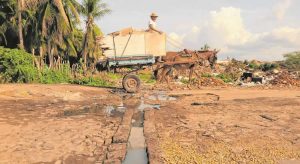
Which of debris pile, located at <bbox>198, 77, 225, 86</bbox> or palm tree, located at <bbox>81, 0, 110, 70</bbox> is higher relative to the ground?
palm tree, located at <bbox>81, 0, 110, 70</bbox>

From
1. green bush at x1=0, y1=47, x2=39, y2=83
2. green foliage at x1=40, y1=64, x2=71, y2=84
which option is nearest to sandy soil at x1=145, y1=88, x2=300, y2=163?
green bush at x1=0, y1=47, x2=39, y2=83

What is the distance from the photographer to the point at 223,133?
8.45 metres

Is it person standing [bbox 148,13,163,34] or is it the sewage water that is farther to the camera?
person standing [bbox 148,13,163,34]

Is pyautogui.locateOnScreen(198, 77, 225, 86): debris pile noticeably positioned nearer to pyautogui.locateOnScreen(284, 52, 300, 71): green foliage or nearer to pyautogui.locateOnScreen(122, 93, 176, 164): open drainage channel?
pyautogui.locateOnScreen(122, 93, 176, 164): open drainage channel

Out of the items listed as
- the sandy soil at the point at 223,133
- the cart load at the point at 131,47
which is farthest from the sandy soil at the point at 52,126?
the cart load at the point at 131,47

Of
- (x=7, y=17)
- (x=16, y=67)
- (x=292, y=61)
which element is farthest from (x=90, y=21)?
(x=292, y=61)

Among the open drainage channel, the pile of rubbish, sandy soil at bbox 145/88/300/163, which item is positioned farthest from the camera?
the pile of rubbish

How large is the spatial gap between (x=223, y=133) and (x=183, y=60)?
10.7m

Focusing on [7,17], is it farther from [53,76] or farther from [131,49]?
[131,49]

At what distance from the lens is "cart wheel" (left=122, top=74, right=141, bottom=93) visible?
1788cm

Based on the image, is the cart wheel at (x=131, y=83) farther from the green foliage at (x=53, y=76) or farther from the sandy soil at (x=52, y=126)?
the green foliage at (x=53, y=76)

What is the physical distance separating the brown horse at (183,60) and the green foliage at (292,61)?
71.2 feet

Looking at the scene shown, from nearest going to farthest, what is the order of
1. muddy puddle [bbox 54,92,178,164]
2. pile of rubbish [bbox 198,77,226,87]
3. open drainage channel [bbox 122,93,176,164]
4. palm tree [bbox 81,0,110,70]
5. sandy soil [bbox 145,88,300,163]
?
sandy soil [bbox 145,88,300,163] < open drainage channel [bbox 122,93,176,164] < muddy puddle [bbox 54,92,178,164] < pile of rubbish [bbox 198,77,226,87] < palm tree [bbox 81,0,110,70]

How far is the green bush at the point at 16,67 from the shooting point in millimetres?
19875
